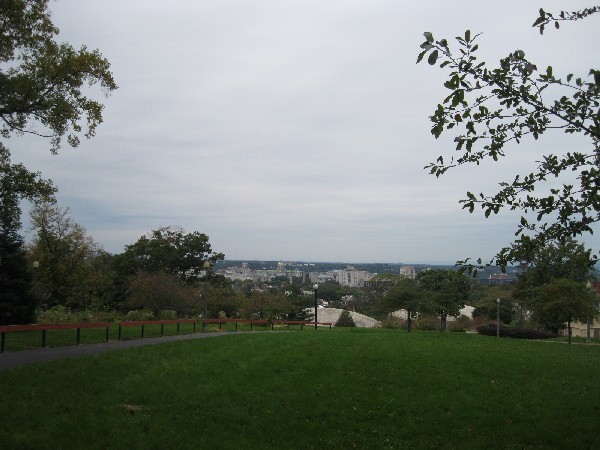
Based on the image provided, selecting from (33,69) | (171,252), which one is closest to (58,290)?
(171,252)

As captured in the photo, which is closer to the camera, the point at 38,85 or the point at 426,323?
the point at 38,85

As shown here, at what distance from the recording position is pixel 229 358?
40.9 ft

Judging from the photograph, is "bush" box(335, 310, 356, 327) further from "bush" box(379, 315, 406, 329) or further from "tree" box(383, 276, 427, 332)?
"tree" box(383, 276, 427, 332)

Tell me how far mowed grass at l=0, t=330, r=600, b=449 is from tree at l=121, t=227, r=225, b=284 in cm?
3768

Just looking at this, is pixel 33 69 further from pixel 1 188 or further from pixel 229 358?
pixel 229 358

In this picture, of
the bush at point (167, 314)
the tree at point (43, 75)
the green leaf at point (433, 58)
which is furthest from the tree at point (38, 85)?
the bush at point (167, 314)

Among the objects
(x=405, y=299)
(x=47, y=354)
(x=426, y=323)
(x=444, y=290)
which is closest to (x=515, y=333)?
(x=444, y=290)

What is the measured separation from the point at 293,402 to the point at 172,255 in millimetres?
43585

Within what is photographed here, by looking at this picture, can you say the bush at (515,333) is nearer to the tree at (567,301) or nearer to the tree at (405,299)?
the tree at (567,301)

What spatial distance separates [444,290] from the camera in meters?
35.3

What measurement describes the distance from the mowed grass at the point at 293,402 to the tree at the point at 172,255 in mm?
37685

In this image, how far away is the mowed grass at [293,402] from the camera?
7.29 metres

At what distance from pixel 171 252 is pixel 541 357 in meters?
41.7

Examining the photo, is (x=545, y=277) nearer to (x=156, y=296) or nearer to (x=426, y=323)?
(x=426, y=323)
